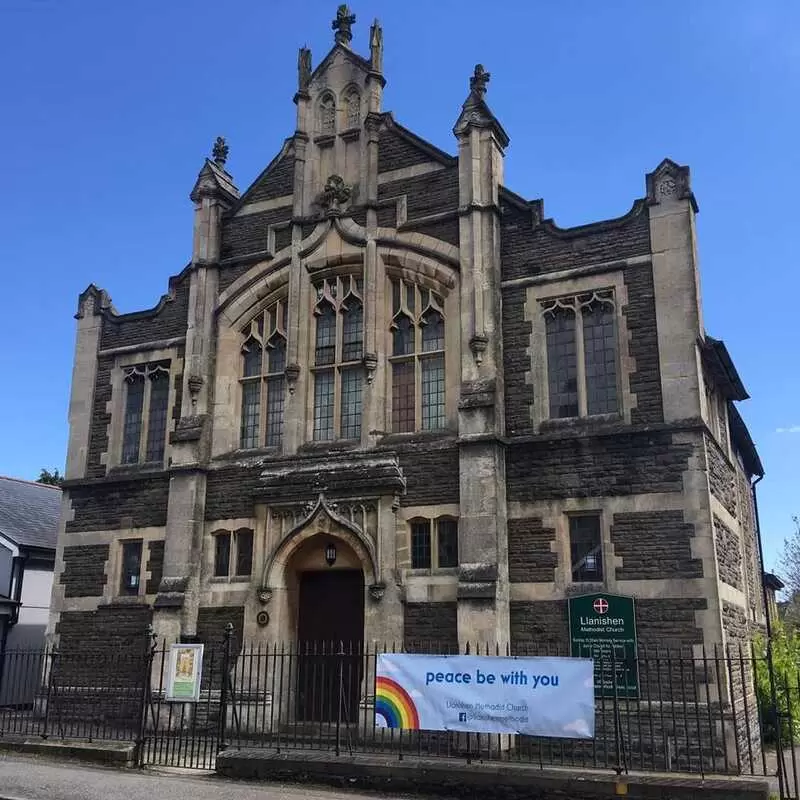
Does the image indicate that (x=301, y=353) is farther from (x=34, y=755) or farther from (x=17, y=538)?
(x=17, y=538)

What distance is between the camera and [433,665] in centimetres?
1241

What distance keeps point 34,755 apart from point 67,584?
6612mm

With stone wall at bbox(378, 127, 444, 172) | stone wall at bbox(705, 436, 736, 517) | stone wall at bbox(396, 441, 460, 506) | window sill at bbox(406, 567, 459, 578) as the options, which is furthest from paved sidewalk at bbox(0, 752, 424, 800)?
stone wall at bbox(378, 127, 444, 172)

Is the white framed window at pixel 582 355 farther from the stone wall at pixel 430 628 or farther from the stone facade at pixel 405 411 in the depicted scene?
the stone wall at pixel 430 628

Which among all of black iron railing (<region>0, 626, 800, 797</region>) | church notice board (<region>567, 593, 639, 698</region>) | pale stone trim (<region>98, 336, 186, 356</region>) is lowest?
black iron railing (<region>0, 626, 800, 797</region>)

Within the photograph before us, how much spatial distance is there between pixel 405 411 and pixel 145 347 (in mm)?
7137

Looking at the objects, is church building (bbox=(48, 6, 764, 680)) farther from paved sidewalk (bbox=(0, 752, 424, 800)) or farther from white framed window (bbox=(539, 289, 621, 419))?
paved sidewalk (bbox=(0, 752, 424, 800))

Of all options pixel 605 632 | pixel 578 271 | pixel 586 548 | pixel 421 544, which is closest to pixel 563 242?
pixel 578 271

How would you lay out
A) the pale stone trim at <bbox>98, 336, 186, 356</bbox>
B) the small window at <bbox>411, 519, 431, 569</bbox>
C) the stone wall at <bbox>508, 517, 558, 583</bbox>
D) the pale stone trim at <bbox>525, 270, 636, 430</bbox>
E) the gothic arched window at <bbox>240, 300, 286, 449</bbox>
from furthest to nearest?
the pale stone trim at <bbox>98, 336, 186, 356</bbox>
the gothic arched window at <bbox>240, 300, 286, 449</bbox>
the small window at <bbox>411, 519, 431, 569</bbox>
the pale stone trim at <bbox>525, 270, 636, 430</bbox>
the stone wall at <bbox>508, 517, 558, 583</bbox>

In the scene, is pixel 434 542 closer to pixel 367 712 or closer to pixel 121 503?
pixel 367 712

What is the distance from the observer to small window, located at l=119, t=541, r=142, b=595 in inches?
797

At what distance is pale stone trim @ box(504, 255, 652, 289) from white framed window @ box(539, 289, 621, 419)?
399 mm

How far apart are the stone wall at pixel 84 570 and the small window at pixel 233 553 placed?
309cm

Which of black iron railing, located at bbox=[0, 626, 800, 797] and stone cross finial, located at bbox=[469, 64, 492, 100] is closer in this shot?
black iron railing, located at bbox=[0, 626, 800, 797]
